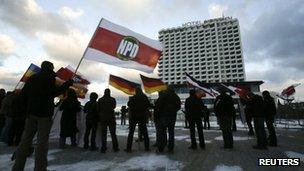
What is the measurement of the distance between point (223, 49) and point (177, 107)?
170980mm

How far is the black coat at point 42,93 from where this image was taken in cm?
509

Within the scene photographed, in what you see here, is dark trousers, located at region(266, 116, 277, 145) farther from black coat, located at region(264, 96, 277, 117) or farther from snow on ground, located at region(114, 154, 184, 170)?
snow on ground, located at region(114, 154, 184, 170)

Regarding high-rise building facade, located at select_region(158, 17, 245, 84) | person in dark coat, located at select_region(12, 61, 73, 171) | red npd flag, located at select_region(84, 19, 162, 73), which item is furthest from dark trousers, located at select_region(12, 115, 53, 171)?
high-rise building facade, located at select_region(158, 17, 245, 84)

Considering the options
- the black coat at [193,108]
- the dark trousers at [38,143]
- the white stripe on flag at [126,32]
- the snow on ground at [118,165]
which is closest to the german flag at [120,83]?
the white stripe on flag at [126,32]

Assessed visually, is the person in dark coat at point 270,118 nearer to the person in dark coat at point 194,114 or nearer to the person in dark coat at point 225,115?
the person in dark coat at point 225,115

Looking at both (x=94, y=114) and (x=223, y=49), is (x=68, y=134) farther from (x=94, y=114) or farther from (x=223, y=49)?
(x=223, y=49)

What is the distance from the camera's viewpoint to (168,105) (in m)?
8.63

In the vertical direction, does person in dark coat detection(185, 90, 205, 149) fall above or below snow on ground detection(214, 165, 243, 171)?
above

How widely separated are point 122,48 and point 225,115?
3.76m

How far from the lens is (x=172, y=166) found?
5965mm

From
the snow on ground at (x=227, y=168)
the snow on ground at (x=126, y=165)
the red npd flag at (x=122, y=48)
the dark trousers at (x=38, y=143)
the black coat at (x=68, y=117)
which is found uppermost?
the red npd flag at (x=122, y=48)

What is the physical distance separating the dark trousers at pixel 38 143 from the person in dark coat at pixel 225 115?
5551mm

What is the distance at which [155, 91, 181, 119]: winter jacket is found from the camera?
8.62 metres

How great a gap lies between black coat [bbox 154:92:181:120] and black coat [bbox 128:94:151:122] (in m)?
0.41
